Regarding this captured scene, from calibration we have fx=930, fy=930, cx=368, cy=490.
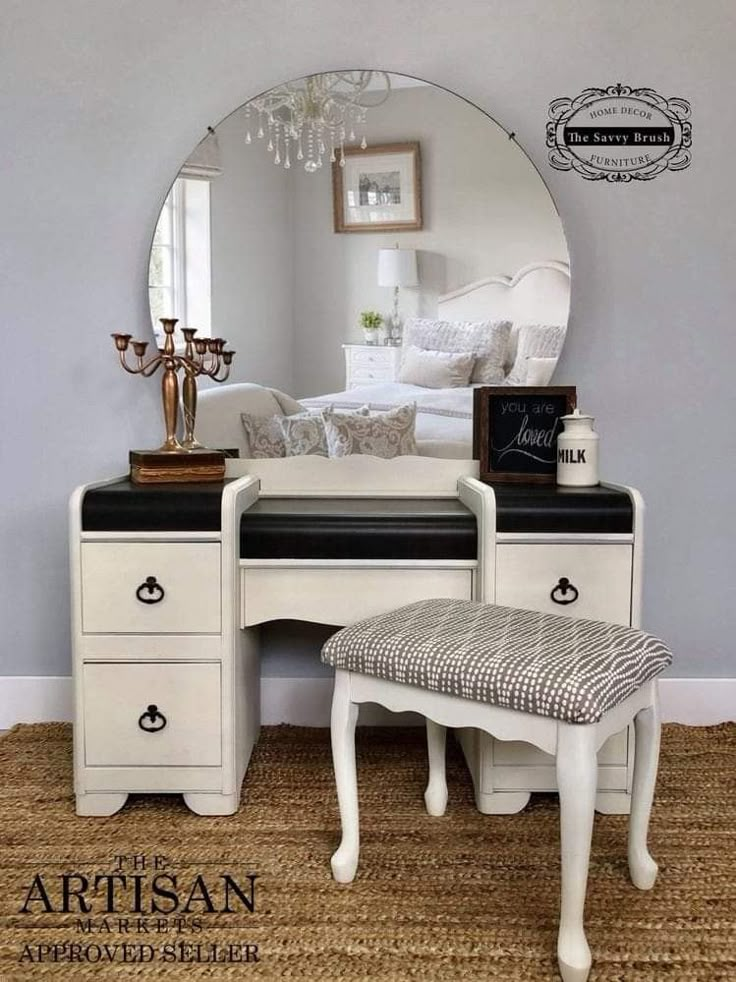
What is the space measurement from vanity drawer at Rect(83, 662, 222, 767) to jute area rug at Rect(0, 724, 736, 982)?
165 millimetres

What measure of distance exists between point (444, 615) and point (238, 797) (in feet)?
2.29

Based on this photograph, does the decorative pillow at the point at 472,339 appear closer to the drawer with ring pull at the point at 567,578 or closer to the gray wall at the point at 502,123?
the gray wall at the point at 502,123

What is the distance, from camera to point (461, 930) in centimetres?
161

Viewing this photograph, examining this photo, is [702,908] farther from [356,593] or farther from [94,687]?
[94,687]

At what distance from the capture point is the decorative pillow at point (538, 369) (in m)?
2.41

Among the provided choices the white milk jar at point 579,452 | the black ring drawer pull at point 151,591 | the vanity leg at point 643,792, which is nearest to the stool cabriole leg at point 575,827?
the vanity leg at point 643,792

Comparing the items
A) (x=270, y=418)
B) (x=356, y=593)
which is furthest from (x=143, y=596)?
(x=270, y=418)

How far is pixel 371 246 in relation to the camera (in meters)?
2.38

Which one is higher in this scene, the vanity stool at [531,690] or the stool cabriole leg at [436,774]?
the vanity stool at [531,690]

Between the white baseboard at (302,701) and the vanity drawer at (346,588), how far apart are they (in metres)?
0.64

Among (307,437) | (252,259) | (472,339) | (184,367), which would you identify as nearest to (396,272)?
(472,339)

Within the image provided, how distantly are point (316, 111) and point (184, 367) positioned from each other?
0.74 meters

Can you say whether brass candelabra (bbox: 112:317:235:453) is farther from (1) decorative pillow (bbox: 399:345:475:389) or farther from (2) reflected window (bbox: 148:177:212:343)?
(1) decorative pillow (bbox: 399:345:475:389)

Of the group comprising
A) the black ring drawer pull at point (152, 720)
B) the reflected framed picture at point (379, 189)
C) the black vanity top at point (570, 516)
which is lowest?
the black ring drawer pull at point (152, 720)
